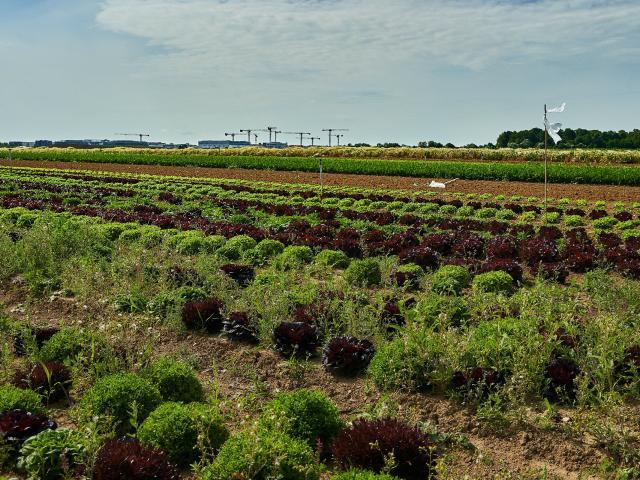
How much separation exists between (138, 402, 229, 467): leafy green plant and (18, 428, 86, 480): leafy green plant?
475 millimetres

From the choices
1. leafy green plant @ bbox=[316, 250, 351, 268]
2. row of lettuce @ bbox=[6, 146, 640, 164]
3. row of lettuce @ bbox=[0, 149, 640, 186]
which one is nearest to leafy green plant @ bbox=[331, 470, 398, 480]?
leafy green plant @ bbox=[316, 250, 351, 268]

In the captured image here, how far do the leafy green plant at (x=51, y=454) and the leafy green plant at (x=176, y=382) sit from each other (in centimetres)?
108

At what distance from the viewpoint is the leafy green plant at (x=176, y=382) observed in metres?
5.04

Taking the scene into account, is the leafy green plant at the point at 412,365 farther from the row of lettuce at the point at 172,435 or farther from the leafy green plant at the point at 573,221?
the leafy green plant at the point at 573,221

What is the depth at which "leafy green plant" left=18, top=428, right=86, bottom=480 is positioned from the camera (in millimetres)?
3781

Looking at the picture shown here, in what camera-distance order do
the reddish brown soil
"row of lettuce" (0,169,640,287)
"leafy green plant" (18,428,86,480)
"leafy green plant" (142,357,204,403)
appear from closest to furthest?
"leafy green plant" (18,428,86,480) → the reddish brown soil → "leafy green plant" (142,357,204,403) → "row of lettuce" (0,169,640,287)

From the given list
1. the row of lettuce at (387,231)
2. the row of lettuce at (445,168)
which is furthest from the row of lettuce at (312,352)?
the row of lettuce at (445,168)

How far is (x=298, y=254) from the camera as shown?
10.2 meters

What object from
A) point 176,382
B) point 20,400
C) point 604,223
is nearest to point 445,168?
point 604,223

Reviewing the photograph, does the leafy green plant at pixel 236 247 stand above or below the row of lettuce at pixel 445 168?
below

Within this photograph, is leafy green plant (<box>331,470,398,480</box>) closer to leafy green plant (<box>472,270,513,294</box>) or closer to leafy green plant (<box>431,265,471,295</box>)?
leafy green plant (<box>431,265,471,295</box>)

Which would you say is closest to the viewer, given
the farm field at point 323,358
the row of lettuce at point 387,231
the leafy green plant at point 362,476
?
the leafy green plant at point 362,476

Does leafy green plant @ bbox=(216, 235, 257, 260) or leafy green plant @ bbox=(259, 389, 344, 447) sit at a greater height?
leafy green plant @ bbox=(216, 235, 257, 260)

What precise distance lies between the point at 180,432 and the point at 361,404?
1.58 meters
